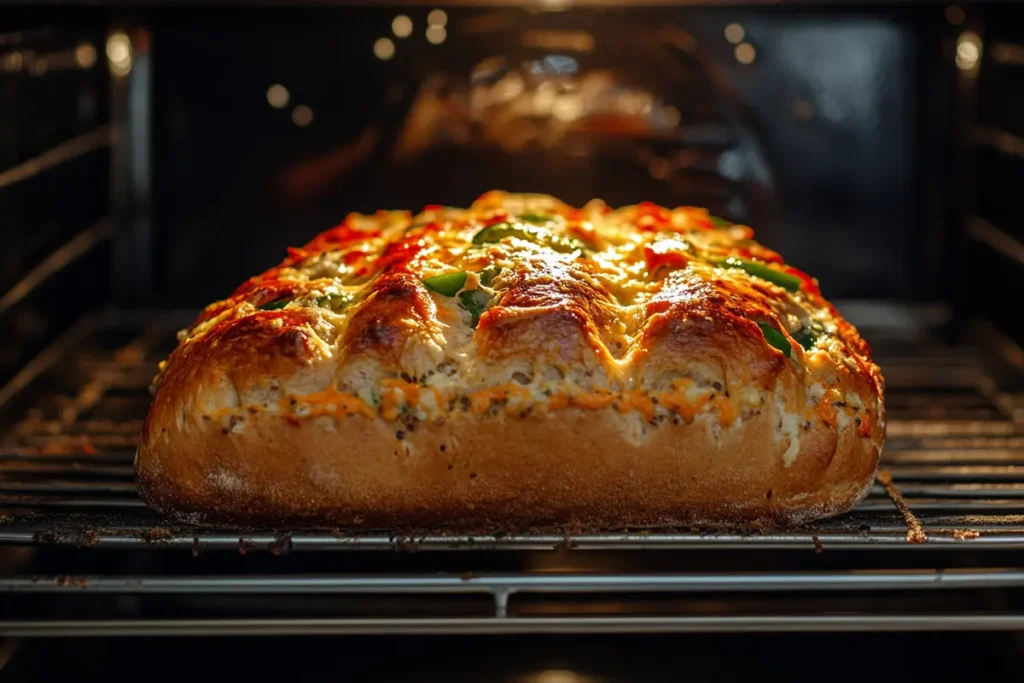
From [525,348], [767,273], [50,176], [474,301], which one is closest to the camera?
[525,348]

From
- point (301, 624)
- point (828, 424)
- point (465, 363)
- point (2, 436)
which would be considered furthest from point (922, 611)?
point (2, 436)

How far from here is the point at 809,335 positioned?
2043 millimetres

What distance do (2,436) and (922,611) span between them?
5.86 ft

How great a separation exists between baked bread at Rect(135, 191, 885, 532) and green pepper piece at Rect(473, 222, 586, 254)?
223 mm

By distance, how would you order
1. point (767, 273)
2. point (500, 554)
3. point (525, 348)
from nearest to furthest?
point (525, 348) < point (767, 273) < point (500, 554)

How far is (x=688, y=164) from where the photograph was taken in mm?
3094

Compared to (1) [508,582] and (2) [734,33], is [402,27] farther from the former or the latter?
(1) [508,582]

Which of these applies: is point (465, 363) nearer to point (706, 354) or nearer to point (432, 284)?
point (432, 284)

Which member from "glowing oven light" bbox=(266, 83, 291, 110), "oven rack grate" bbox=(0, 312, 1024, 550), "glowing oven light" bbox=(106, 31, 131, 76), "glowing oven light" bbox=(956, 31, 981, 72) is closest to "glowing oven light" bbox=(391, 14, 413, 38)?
"glowing oven light" bbox=(266, 83, 291, 110)

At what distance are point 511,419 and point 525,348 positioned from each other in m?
0.11

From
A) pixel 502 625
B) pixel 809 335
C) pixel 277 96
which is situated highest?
pixel 277 96

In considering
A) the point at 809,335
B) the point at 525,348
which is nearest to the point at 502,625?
the point at 525,348

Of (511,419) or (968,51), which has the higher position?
(968,51)

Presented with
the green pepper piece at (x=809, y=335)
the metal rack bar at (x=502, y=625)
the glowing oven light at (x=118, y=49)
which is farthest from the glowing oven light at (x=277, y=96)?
the metal rack bar at (x=502, y=625)
